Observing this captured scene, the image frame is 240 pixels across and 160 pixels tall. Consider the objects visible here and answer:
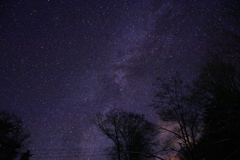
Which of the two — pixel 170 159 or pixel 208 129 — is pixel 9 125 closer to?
pixel 170 159

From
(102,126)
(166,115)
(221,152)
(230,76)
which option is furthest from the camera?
(102,126)

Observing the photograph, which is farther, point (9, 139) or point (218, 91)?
point (9, 139)

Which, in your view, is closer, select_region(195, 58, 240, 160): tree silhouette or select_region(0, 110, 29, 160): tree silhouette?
select_region(195, 58, 240, 160): tree silhouette

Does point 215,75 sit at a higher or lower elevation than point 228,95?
higher

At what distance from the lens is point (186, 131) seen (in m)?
9.80

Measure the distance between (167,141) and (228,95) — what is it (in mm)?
5889

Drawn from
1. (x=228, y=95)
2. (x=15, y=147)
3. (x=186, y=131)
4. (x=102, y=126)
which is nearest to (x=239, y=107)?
(x=228, y=95)

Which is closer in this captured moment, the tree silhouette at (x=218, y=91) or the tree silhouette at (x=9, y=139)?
the tree silhouette at (x=218, y=91)

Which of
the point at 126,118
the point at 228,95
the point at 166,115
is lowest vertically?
the point at 228,95

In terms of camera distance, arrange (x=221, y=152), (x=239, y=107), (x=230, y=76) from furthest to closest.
Result: (x=221, y=152) → (x=230, y=76) → (x=239, y=107)

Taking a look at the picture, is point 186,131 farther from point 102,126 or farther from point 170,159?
point 102,126

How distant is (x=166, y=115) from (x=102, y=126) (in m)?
9.29

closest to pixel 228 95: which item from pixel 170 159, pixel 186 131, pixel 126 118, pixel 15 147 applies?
pixel 186 131

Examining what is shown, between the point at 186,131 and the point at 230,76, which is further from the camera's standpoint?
the point at 186,131
